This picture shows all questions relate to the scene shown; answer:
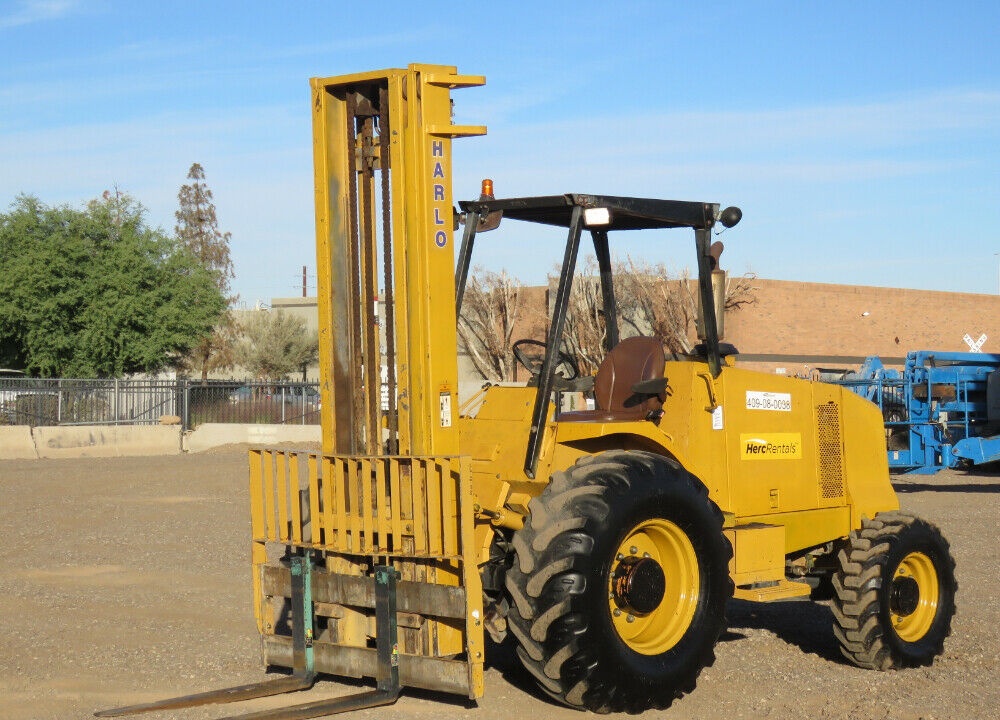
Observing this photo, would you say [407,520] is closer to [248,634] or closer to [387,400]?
[387,400]

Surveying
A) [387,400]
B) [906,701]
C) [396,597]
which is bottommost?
[906,701]

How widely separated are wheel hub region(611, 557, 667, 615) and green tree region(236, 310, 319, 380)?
213ft

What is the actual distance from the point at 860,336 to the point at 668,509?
148ft

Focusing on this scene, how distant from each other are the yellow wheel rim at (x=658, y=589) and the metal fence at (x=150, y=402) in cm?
2876

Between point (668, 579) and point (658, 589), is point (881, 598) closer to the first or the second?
point (668, 579)

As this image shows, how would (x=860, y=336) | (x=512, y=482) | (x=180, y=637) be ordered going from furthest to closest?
1. (x=860, y=336)
2. (x=180, y=637)
3. (x=512, y=482)

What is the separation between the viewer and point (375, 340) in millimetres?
6941

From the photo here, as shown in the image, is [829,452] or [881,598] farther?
[829,452]

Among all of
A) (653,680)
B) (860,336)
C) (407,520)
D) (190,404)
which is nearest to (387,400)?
(407,520)

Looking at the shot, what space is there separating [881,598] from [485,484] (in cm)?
290

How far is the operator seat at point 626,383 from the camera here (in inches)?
287

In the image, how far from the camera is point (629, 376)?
740 cm

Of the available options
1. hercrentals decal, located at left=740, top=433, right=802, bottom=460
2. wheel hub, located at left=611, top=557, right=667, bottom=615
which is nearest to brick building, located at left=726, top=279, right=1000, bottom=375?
hercrentals decal, located at left=740, top=433, right=802, bottom=460

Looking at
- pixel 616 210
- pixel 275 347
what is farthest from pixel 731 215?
pixel 275 347
